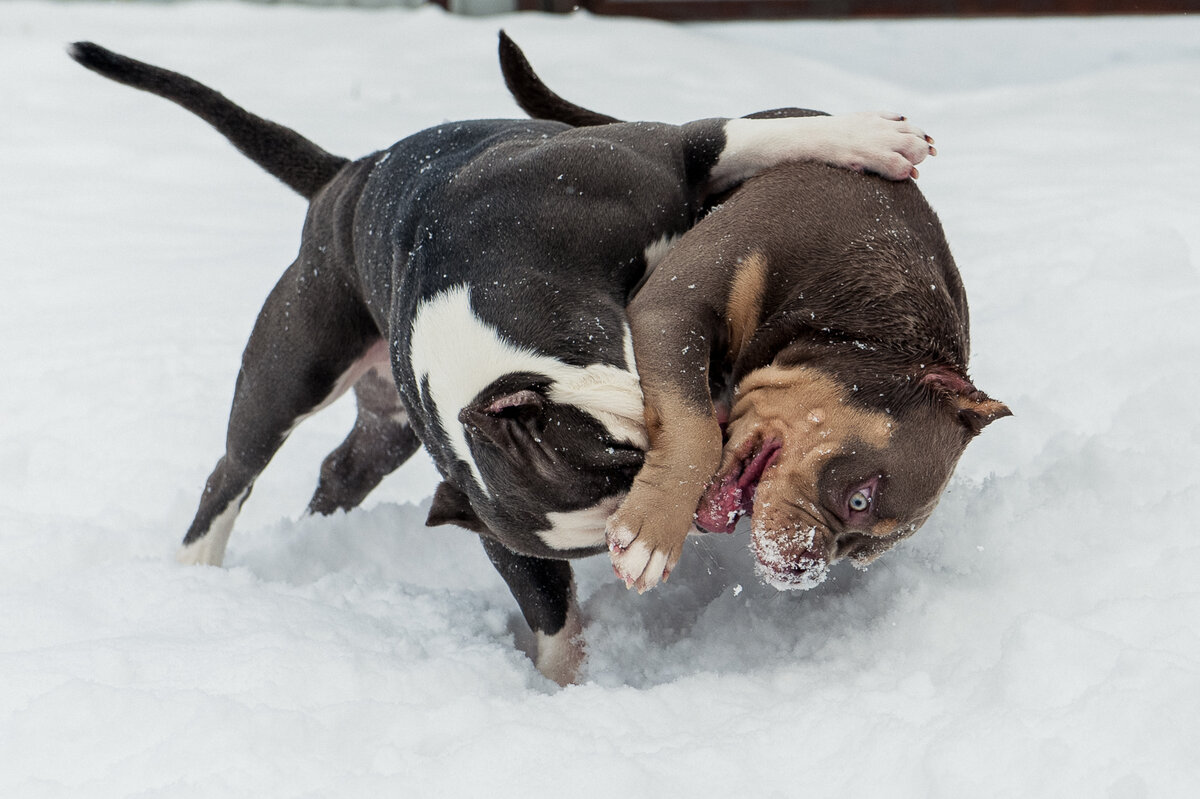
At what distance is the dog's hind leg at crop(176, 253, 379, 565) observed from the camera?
3.78 m

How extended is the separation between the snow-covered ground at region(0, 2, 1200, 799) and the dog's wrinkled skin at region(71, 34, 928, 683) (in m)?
0.39

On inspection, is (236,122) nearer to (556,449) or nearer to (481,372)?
(481,372)

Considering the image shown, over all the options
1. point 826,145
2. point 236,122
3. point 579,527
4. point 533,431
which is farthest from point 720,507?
point 236,122

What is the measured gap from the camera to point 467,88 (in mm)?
8922

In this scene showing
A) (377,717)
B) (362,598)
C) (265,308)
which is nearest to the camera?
(377,717)

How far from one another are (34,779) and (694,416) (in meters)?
1.48

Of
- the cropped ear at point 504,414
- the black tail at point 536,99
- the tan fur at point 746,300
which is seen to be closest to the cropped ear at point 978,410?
the tan fur at point 746,300

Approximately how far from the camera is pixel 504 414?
251cm

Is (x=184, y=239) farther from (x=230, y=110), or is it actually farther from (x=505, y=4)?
(x=505, y=4)

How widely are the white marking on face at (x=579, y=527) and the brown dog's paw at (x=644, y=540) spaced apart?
0.11 meters

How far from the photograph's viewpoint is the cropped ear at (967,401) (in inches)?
107

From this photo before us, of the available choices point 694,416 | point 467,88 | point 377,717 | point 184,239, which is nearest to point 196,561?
point 377,717

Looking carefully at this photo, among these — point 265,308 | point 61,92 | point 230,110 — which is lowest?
point 61,92

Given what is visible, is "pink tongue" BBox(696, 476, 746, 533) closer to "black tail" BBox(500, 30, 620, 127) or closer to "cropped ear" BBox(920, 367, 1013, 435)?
"cropped ear" BBox(920, 367, 1013, 435)
